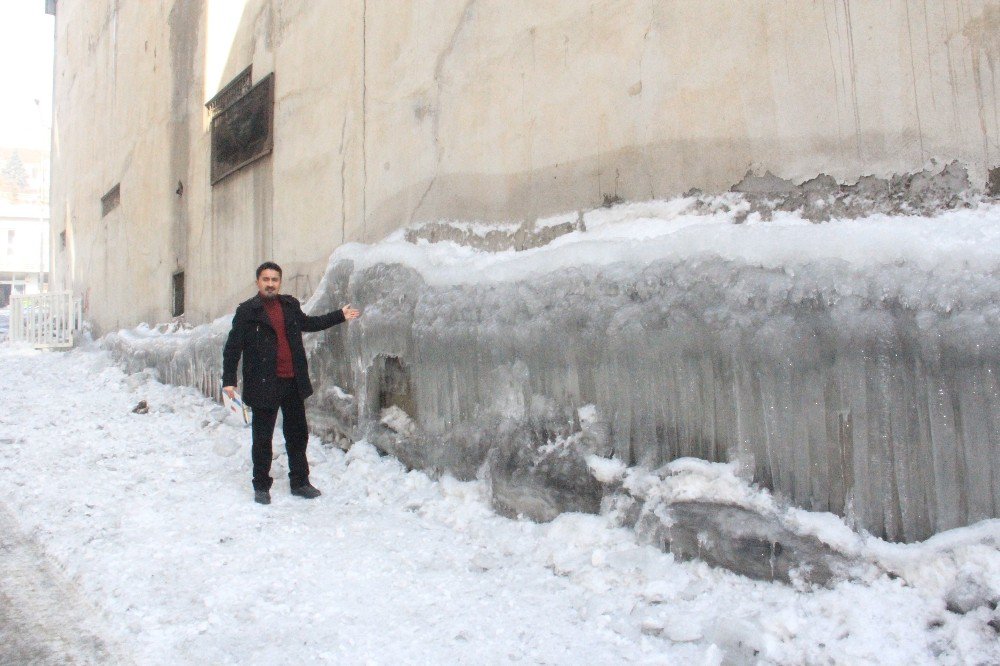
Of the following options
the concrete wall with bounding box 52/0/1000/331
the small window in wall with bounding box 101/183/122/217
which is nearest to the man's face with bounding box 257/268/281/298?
the concrete wall with bounding box 52/0/1000/331

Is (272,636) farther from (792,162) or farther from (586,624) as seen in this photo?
(792,162)

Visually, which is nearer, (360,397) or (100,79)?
(360,397)

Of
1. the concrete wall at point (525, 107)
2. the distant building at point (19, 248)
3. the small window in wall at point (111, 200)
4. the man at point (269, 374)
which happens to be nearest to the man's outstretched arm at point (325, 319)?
the man at point (269, 374)

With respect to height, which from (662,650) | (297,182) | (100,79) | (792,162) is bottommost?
(662,650)

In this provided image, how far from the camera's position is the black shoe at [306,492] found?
3.58m

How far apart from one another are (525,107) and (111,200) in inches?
296

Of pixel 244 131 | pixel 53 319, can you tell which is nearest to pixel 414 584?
pixel 244 131

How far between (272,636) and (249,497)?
4.85 ft

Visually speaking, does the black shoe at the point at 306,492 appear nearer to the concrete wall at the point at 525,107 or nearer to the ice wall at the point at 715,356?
the ice wall at the point at 715,356

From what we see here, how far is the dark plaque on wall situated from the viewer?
5359mm

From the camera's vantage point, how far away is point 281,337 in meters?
3.65

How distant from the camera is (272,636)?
221 cm

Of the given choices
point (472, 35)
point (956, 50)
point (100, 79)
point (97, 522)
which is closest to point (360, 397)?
point (97, 522)

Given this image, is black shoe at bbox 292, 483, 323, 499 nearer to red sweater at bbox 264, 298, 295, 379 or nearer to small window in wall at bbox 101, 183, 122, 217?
red sweater at bbox 264, 298, 295, 379
